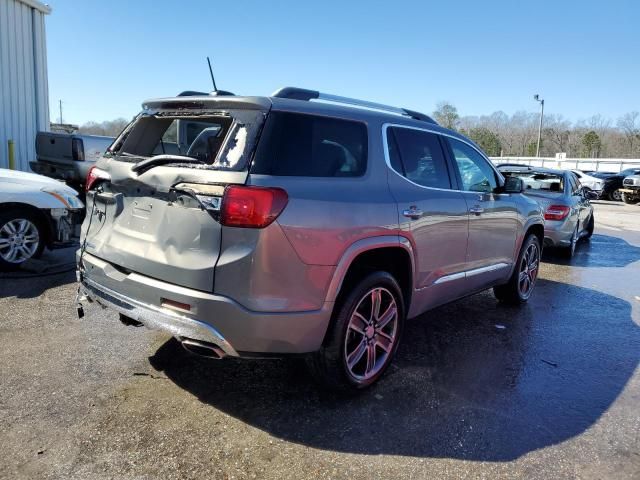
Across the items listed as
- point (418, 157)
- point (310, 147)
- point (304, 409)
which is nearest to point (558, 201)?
point (418, 157)

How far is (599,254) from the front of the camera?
406 inches

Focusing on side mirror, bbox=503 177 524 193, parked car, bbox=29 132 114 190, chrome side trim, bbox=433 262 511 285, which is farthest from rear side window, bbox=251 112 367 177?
parked car, bbox=29 132 114 190

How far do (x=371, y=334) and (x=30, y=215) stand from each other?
497 cm

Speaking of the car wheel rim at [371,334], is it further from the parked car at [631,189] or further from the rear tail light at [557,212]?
the parked car at [631,189]

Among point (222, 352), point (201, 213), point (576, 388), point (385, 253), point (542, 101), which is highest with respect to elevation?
point (542, 101)

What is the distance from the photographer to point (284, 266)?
2.85 m

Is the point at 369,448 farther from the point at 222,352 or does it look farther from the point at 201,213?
the point at 201,213

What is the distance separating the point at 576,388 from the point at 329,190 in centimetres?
251

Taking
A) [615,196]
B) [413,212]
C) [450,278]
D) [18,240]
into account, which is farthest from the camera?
[615,196]

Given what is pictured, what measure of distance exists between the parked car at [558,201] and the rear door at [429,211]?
4988 millimetres

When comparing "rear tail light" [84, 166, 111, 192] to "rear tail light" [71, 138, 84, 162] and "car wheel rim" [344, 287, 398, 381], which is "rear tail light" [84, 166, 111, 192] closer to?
"car wheel rim" [344, 287, 398, 381]

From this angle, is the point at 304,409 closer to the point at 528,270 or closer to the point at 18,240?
the point at 528,270

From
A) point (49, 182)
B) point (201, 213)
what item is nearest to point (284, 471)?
point (201, 213)

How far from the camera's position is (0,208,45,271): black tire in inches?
242
